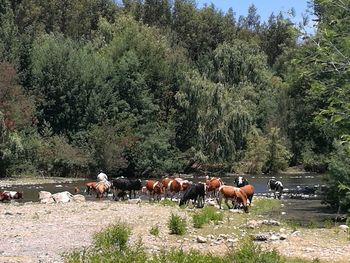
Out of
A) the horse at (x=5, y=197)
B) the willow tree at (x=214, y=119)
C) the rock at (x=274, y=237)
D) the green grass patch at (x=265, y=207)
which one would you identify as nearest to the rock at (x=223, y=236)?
the rock at (x=274, y=237)

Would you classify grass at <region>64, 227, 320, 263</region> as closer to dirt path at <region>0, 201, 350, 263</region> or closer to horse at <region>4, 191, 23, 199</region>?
dirt path at <region>0, 201, 350, 263</region>

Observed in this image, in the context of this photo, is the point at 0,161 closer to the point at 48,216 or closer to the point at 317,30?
the point at 48,216

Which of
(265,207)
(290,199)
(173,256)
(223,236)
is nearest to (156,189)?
(265,207)

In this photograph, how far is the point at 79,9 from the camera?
8362 centimetres

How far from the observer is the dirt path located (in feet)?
52.3

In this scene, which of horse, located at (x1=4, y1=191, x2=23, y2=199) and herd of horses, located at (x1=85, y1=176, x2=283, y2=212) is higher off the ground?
herd of horses, located at (x1=85, y1=176, x2=283, y2=212)

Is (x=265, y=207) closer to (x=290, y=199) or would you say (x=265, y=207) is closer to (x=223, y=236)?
(x=290, y=199)

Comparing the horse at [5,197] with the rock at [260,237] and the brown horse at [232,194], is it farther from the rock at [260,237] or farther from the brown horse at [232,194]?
the rock at [260,237]

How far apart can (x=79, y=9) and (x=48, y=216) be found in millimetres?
64374

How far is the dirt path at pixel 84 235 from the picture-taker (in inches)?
627

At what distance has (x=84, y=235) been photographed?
1842 centimetres

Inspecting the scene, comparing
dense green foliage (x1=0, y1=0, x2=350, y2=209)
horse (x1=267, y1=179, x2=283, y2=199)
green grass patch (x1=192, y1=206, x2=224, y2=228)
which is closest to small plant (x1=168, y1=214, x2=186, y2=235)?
green grass patch (x1=192, y1=206, x2=224, y2=228)

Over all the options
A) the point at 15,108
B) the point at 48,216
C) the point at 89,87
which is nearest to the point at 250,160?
the point at 89,87

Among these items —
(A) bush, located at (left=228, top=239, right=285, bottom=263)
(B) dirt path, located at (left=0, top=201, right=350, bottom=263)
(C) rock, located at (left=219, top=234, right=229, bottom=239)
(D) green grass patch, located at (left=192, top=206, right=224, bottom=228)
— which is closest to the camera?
(A) bush, located at (left=228, top=239, right=285, bottom=263)
